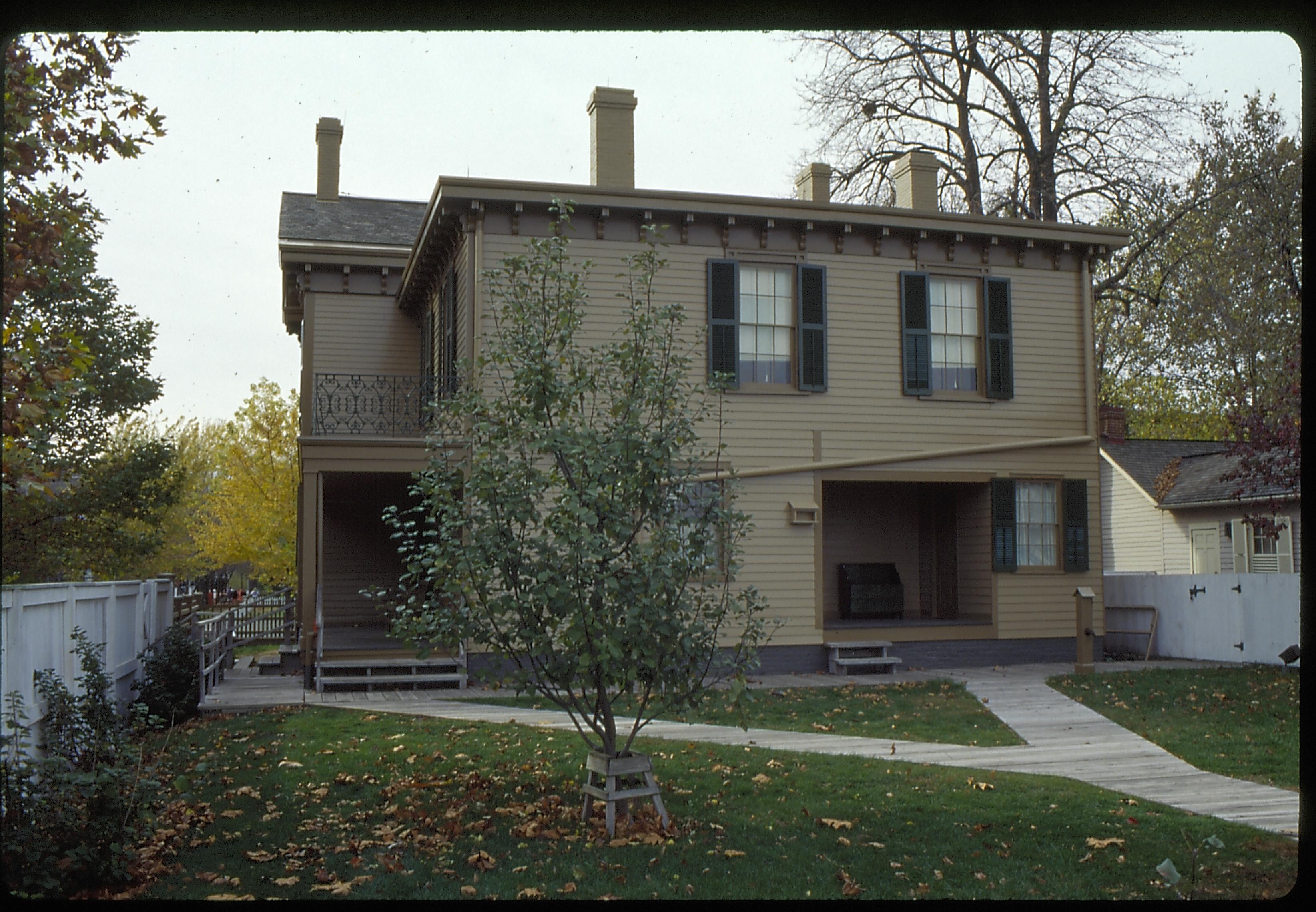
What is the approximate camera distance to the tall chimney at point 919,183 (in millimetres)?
18000

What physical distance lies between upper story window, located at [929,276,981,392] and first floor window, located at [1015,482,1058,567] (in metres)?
1.76

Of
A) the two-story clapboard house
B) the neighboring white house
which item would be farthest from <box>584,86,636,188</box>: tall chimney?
the neighboring white house

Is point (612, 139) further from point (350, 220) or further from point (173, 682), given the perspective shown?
point (173, 682)

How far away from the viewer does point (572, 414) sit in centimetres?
749

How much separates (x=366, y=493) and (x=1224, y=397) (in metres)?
19.9

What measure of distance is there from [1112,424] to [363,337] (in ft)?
40.6

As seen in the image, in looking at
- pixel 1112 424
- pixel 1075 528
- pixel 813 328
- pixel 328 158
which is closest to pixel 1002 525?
pixel 1075 528

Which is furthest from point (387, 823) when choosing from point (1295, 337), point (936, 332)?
point (1295, 337)

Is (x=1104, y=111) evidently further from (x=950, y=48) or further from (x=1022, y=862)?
(x=1022, y=862)

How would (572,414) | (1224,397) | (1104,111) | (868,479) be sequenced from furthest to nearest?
(1224,397) < (1104,111) < (868,479) < (572,414)

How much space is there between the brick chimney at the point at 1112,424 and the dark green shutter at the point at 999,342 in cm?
277

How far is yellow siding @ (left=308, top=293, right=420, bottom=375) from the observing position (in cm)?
1784

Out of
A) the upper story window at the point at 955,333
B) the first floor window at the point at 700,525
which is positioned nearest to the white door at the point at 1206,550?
the upper story window at the point at 955,333

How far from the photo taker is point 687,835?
6.73m
